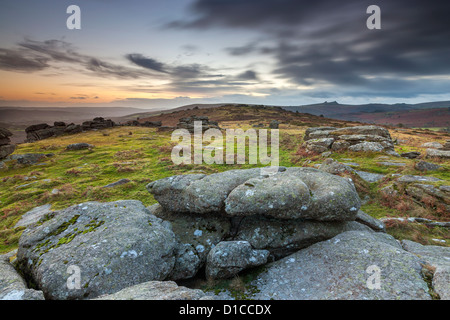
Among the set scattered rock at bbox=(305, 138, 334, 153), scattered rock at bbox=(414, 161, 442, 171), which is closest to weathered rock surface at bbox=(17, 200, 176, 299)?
scattered rock at bbox=(414, 161, 442, 171)

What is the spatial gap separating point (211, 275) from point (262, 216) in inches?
153

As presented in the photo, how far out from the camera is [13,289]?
6.38 m

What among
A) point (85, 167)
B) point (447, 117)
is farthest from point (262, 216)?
point (447, 117)

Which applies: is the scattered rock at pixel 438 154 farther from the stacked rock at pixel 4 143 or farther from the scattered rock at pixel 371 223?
the stacked rock at pixel 4 143

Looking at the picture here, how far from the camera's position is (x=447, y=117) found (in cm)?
18588

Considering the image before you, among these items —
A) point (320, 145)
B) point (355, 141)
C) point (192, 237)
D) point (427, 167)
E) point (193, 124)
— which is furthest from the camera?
point (193, 124)

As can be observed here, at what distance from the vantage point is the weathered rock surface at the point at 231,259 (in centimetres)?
877

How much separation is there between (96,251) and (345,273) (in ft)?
30.7

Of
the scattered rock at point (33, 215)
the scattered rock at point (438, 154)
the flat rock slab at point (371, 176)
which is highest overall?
the scattered rock at point (438, 154)

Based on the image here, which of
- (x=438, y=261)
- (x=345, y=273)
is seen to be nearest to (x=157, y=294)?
(x=345, y=273)

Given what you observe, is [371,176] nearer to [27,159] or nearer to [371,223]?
[371,223]

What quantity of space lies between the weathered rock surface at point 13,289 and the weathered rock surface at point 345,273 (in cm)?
699

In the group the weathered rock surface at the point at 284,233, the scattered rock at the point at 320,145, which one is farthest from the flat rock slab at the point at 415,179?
the scattered rock at the point at 320,145
